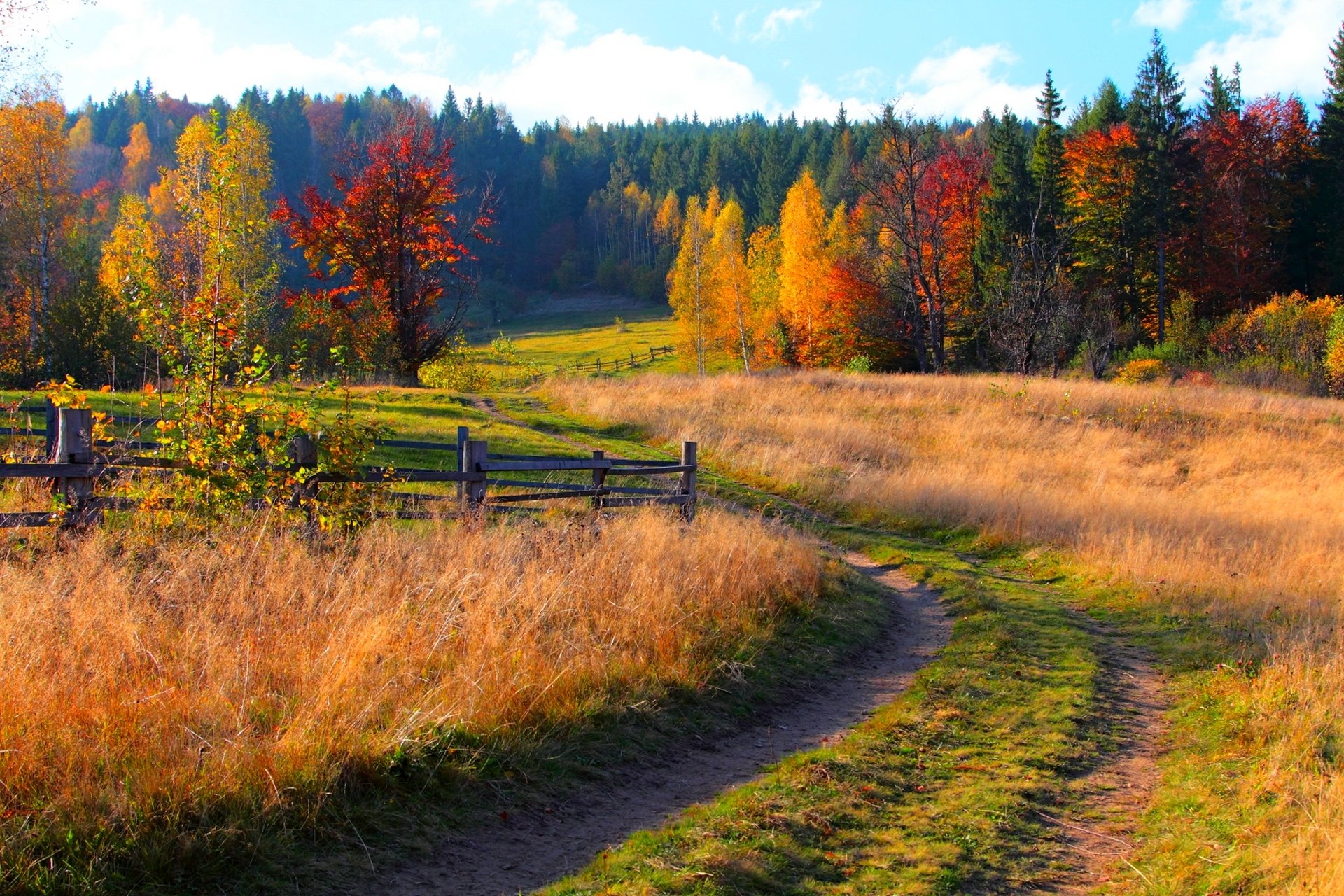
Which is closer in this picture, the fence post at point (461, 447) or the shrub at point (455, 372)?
the fence post at point (461, 447)

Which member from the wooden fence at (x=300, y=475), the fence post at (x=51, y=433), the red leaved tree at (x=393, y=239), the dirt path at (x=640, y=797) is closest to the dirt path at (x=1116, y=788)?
the dirt path at (x=640, y=797)

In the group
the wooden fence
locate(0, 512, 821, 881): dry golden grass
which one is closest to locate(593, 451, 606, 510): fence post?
the wooden fence

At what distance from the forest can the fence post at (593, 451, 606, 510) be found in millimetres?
4767

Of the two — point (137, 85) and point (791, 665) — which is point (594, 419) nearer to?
point (791, 665)

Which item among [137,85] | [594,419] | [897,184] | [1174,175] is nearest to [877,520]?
[594,419]

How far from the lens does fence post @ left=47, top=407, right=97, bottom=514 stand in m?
8.09

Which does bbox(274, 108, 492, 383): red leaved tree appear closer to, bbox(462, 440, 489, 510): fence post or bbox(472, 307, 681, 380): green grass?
bbox(472, 307, 681, 380): green grass

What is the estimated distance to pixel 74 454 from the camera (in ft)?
26.6

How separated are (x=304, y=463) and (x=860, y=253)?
4804cm

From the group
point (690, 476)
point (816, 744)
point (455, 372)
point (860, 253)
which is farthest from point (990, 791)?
point (860, 253)

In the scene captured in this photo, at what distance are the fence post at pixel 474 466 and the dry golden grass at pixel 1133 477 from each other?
7799 millimetres

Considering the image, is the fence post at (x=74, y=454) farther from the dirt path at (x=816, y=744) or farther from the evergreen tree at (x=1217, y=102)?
the evergreen tree at (x=1217, y=102)

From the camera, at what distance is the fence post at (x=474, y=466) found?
10.5 m

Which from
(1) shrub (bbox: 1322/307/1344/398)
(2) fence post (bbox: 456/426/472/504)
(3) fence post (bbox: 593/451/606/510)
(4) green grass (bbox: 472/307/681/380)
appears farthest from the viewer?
(4) green grass (bbox: 472/307/681/380)
